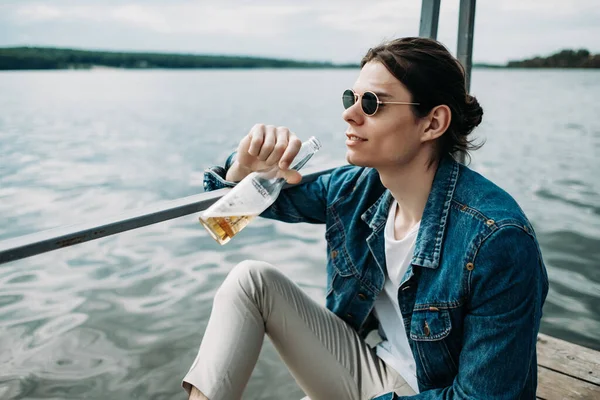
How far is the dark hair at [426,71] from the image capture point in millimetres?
1296

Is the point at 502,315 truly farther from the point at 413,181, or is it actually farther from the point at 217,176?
the point at 217,176

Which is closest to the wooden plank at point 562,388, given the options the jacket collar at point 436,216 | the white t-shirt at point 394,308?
the white t-shirt at point 394,308

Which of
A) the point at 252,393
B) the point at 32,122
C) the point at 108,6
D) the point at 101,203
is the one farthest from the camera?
the point at 108,6

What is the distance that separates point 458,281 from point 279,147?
1.94 feet

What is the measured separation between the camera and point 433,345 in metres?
1.25

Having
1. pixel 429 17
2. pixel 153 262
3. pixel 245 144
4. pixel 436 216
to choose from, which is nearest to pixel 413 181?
pixel 436 216

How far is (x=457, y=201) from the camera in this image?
4.18 ft

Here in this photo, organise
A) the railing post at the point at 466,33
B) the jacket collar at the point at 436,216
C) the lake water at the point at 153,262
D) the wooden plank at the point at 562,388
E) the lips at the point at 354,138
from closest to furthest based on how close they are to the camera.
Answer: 1. the jacket collar at the point at 436,216
2. the lips at the point at 354,138
3. the wooden plank at the point at 562,388
4. the railing post at the point at 466,33
5. the lake water at the point at 153,262

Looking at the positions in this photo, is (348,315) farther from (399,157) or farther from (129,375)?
(129,375)

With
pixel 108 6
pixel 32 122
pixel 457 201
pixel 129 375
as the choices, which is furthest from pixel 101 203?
pixel 108 6

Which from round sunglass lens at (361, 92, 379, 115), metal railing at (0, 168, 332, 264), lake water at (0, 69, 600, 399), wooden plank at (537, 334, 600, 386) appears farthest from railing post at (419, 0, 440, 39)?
wooden plank at (537, 334, 600, 386)

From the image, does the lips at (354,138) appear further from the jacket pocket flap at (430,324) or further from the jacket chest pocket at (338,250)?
the jacket pocket flap at (430,324)

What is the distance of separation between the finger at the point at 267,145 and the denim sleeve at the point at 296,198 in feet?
0.62

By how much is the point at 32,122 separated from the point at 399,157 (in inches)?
1059
